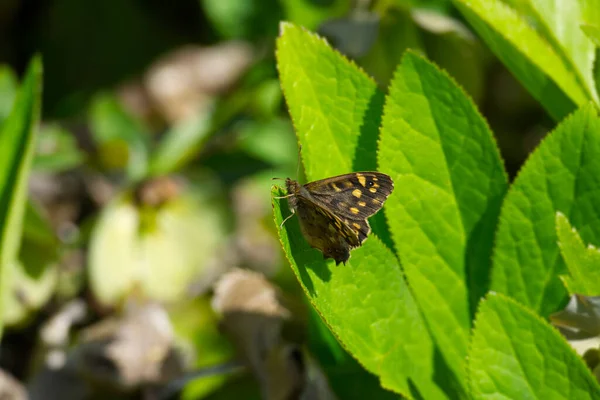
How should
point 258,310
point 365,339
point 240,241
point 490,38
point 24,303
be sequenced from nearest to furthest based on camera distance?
point 365,339, point 490,38, point 258,310, point 24,303, point 240,241

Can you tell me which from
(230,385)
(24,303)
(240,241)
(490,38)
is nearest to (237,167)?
(240,241)

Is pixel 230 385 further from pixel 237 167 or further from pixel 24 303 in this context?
pixel 237 167

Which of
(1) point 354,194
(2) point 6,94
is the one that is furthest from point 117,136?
(1) point 354,194

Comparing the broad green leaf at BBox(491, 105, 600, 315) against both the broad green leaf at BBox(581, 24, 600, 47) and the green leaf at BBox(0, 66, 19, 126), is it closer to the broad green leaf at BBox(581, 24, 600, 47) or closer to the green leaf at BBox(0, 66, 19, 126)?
Result: the broad green leaf at BBox(581, 24, 600, 47)

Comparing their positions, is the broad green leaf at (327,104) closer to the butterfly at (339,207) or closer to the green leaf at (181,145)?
the butterfly at (339,207)

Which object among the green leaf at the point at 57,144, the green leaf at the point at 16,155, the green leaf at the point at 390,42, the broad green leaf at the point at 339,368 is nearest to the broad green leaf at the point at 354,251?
the broad green leaf at the point at 339,368

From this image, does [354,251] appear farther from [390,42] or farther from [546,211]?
[390,42]
